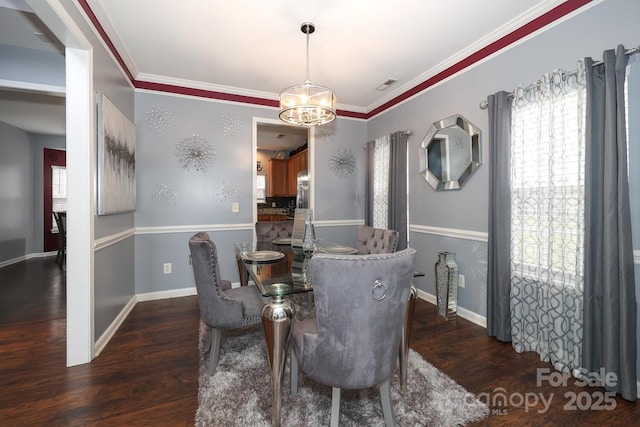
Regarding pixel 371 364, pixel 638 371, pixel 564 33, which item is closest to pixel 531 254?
pixel 638 371

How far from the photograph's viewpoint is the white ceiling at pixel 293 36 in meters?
2.20

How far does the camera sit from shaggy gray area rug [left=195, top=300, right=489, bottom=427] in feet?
5.00

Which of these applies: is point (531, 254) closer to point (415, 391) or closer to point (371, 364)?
point (415, 391)

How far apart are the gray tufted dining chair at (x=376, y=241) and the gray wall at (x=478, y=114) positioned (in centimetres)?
91

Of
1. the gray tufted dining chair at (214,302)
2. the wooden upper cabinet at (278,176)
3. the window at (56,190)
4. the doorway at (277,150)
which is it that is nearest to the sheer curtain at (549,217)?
the gray tufted dining chair at (214,302)

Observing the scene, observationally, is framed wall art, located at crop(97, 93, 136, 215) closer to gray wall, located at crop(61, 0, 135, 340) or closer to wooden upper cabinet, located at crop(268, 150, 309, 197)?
gray wall, located at crop(61, 0, 135, 340)

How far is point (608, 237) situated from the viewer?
1.73 m

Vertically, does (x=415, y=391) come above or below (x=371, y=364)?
below

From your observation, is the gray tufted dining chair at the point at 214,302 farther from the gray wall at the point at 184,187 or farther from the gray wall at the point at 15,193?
the gray wall at the point at 15,193

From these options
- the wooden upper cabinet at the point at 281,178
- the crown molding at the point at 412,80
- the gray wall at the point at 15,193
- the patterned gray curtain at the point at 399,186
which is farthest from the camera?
the wooden upper cabinet at the point at 281,178

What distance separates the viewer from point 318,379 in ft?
4.33

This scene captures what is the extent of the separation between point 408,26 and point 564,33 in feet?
3.56

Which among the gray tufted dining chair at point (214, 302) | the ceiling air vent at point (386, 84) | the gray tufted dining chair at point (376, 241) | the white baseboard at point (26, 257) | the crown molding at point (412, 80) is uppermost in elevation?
the ceiling air vent at point (386, 84)

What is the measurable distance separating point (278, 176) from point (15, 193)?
506cm
